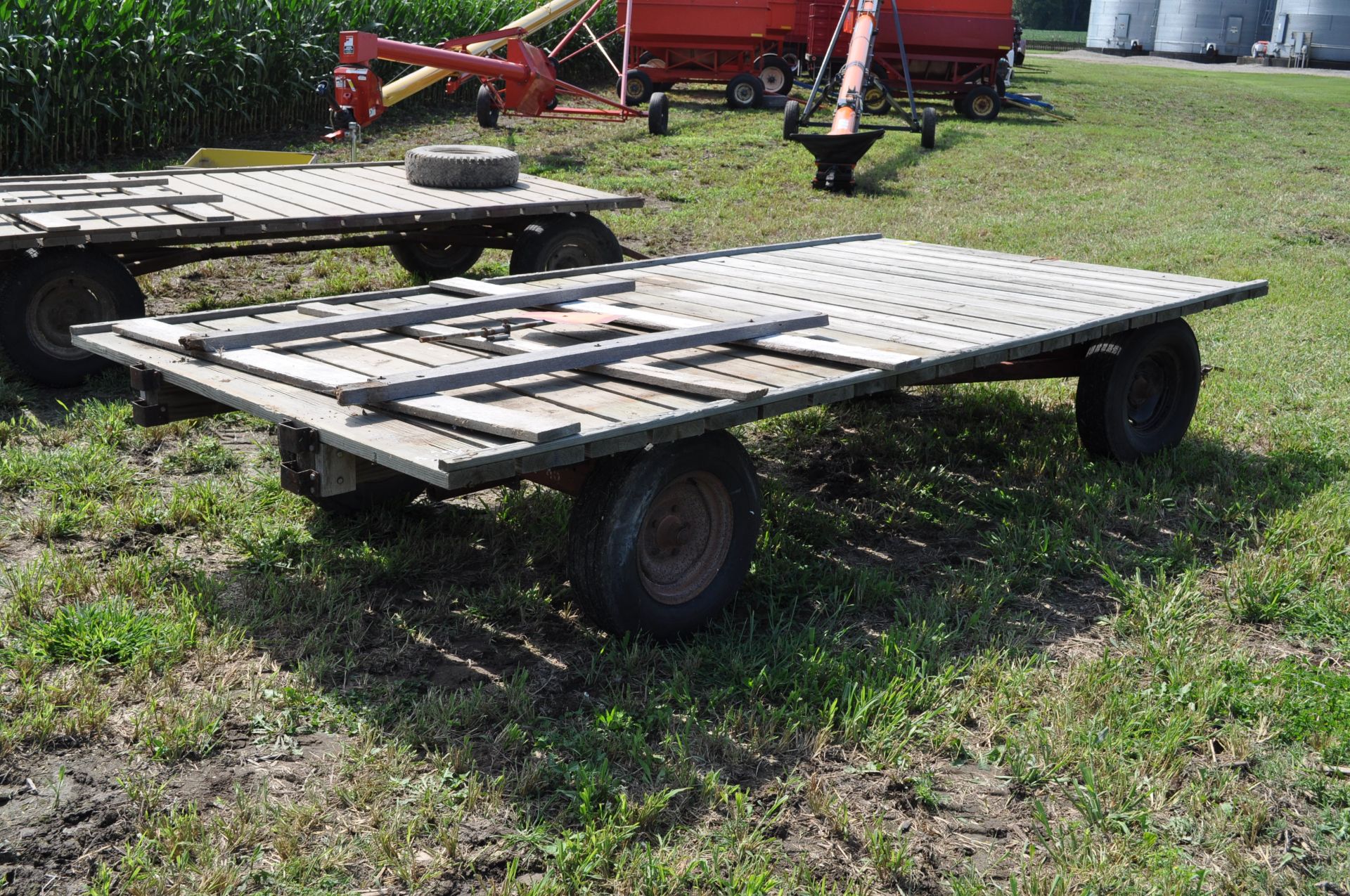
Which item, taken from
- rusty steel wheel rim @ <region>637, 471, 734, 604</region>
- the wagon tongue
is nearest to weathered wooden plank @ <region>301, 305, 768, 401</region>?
rusty steel wheel rim @ <region>637, 471, 734, 604</region>

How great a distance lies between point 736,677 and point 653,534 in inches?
19.4

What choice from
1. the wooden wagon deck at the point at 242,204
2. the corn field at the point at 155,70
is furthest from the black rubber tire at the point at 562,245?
the corn field at the point at 155,70

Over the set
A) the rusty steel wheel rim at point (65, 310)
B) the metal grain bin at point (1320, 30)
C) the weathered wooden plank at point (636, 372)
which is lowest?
the rusty steel wheel rim at point (65, 310)

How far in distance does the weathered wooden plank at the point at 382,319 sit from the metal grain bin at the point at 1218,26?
49.0 m

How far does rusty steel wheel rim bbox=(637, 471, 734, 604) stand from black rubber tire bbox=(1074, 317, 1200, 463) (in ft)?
7.61

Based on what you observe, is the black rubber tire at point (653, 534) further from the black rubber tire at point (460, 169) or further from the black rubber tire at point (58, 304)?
the black rubber tire at point (460, 169)

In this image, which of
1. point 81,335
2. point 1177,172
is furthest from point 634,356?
point 1177,172

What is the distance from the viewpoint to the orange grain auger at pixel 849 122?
42.7ft

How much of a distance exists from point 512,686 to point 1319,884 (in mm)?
2047

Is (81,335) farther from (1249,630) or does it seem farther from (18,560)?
(1249,630)

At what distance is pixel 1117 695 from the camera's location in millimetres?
3471

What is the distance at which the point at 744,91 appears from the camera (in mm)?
19406

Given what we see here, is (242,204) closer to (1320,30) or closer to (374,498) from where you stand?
(374,498)

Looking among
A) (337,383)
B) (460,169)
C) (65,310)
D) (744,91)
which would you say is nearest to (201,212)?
(65,310)
